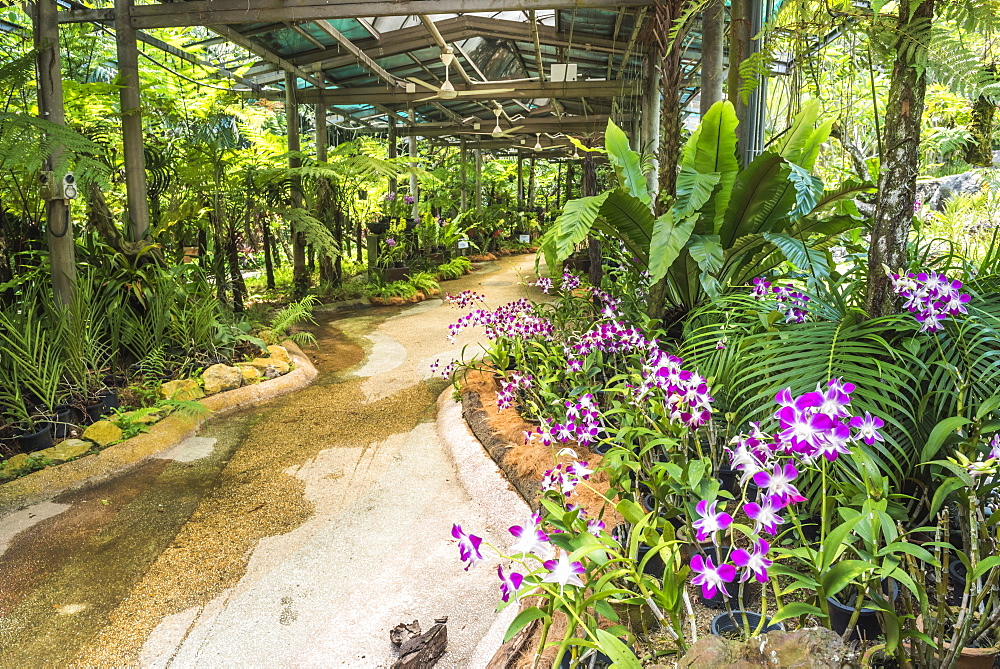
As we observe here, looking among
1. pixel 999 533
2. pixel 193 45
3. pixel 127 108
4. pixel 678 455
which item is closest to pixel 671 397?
pixel 678 455

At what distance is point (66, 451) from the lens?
10.4 ft

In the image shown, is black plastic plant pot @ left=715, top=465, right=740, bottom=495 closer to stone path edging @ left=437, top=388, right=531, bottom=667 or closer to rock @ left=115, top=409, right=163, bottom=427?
stone path edging @ left=437, top=388, right=531, bottom=667

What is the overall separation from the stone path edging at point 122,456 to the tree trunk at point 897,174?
3141 millimetres

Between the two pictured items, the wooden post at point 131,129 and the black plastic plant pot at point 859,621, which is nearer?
the black plastic plant pot at point 859,621

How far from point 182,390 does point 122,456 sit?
74 cm

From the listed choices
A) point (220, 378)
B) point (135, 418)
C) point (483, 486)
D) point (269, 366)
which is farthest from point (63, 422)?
point (483, 486)

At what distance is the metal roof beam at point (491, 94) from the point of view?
25.6 feet

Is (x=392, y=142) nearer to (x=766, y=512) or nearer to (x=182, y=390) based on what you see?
(x=182, y=390)

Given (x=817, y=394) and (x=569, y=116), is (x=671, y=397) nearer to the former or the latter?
(x=817, y=394)

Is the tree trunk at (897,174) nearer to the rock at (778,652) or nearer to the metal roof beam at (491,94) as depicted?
the rock at (778,652)

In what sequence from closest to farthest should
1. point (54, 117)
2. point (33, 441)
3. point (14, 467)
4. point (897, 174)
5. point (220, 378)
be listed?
point (897, 174)
point (14, 467)
point (33, 441)
point (54, 117)
point (220, 378)

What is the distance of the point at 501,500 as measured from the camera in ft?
8.87

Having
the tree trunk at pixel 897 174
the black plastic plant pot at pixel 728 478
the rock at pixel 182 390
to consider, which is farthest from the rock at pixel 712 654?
the rock at pixel 182 390

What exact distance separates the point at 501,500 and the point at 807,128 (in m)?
1.93
